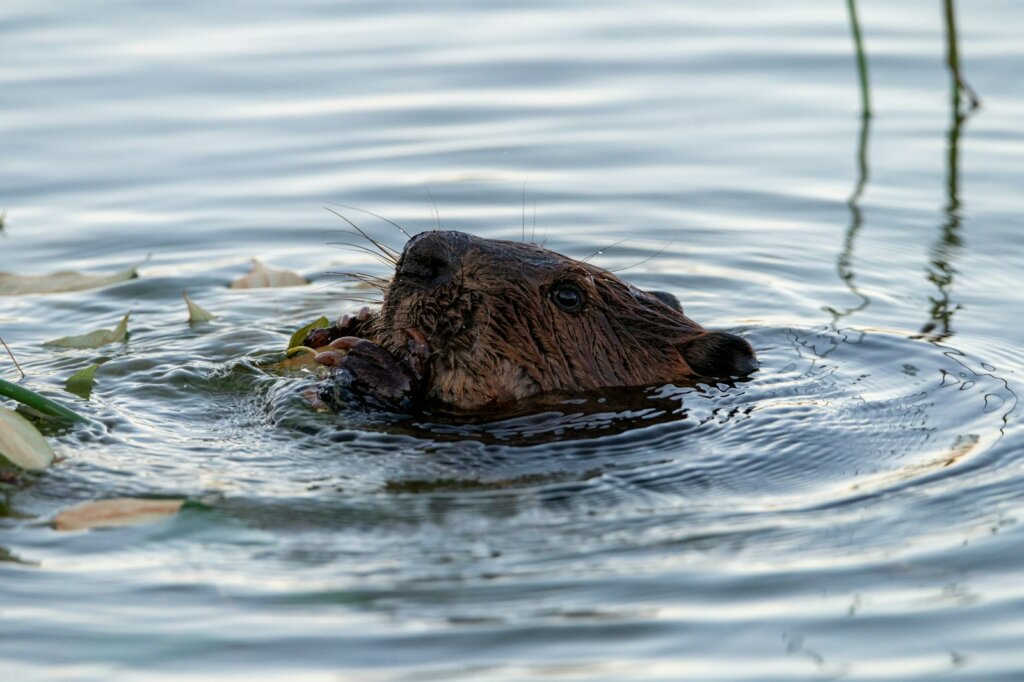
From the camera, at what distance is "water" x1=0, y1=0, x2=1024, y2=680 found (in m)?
3.68

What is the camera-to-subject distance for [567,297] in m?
5.11

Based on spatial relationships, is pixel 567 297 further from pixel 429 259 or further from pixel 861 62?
pixel 861 62

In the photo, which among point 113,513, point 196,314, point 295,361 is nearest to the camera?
point 113,513

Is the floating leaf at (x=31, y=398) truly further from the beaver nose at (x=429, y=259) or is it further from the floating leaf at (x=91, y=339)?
the floating leaf at (x=91, y=339)

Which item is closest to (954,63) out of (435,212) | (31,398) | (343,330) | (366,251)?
(435,212)

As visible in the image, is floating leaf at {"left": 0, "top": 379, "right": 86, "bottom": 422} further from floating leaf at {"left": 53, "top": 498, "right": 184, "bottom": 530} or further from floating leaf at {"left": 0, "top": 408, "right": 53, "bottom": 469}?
floating leaf at {"left": 53, "top": 498, "right": 184, "bottom": 530}

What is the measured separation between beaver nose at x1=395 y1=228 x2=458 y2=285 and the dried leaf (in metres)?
2.10

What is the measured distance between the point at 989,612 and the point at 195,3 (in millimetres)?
9089

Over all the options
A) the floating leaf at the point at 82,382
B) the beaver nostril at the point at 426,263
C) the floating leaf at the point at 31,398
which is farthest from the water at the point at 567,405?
the beaver nostril at the point at 426,263

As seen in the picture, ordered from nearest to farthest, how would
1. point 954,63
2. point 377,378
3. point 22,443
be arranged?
point 22,443 → point 377,378 → point 954,63

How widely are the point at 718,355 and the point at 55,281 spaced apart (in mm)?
3117

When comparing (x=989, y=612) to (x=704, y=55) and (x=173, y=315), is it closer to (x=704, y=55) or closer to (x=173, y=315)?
(x=173, y=315)

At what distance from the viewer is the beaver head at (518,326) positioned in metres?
4.93

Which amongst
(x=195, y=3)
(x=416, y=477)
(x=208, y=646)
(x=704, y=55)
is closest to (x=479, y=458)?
(x=416, y=477)
